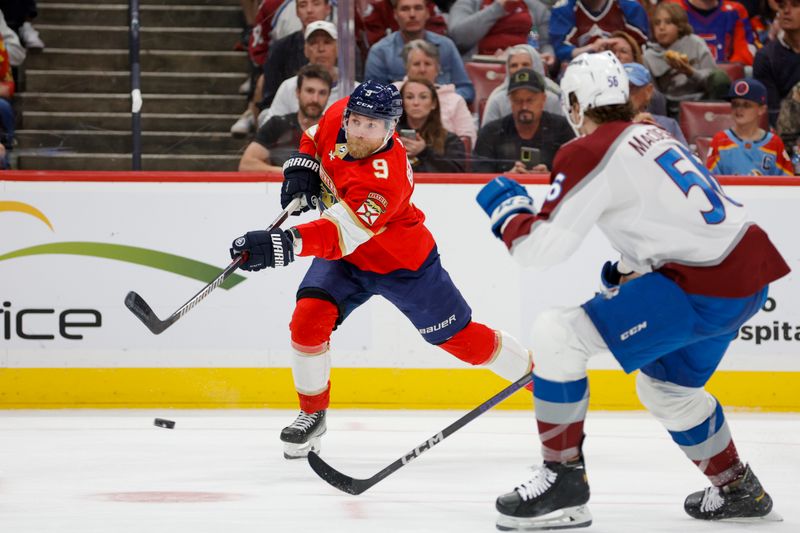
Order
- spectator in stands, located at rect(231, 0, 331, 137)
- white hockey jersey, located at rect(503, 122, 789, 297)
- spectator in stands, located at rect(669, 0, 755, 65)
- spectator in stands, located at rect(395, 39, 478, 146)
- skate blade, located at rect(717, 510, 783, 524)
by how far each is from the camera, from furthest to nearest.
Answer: spectator in stands, located at rect(669, 0, 755, 65) → spectator in stands, located at rect(395, 39, 478, 146) → spectator in stands, located at rect(231, 0, 331, 137) → skate blade, located at rect(717, 510, 783, 524) → white hockey jersey, located at rect(503, 122, 789, 297)

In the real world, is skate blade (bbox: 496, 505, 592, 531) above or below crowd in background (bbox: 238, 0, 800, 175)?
below

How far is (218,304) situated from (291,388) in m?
0.49

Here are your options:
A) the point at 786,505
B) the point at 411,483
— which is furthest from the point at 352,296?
the point at 786,505

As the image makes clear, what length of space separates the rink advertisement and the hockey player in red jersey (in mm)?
986

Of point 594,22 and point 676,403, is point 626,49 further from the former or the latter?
point 676,403

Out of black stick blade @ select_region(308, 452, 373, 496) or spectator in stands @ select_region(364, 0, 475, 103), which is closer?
black stick blade @ select_region(308, 452, 373, 496)

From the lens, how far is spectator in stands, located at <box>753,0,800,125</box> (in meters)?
5.75

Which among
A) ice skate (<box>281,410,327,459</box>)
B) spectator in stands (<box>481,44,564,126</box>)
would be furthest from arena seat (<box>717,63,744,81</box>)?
ice skate (<box>281,410,327,459</box>)

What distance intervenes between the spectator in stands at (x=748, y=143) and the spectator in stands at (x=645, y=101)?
186 mm

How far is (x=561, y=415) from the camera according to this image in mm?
3023

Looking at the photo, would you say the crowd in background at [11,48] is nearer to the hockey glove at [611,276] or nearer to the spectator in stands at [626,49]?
the spectator in stands at [626,49]

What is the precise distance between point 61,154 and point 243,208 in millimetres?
819

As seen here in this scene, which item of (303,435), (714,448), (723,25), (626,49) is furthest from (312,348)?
(723,25)

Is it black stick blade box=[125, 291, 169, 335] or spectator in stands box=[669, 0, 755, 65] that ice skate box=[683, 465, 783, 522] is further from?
spectator in stands box=[669, 0, 755, 65]
